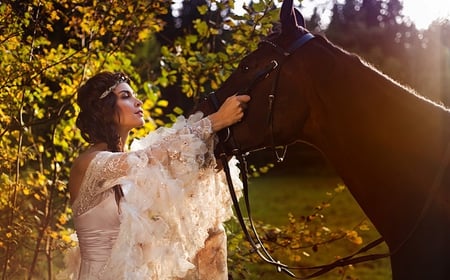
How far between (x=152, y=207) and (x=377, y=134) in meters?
1.03

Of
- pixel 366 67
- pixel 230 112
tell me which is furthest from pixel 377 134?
pixel 230 112

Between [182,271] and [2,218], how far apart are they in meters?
2.54

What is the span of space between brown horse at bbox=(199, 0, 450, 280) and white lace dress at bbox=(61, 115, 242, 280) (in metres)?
0.23

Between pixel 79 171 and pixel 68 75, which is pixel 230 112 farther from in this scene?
pixel 68 75

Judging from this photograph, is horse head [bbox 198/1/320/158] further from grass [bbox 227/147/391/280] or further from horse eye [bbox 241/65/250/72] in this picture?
grass [bbox 227/147/391/280]

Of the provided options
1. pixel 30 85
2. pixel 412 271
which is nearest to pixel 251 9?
pixel 30 85

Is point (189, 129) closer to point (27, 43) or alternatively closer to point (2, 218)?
point (27, 43)

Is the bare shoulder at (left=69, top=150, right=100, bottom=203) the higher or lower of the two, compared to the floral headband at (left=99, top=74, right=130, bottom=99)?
lower

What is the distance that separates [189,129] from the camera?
112 inches

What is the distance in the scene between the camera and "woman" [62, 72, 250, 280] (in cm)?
281

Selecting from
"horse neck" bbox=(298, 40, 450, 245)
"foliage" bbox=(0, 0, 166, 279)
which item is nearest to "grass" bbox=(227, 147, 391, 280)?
"foliage" bbox=(0, 0, 166, 279)

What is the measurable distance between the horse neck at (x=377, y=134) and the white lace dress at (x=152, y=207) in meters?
0.57

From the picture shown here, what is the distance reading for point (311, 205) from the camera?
15.5m

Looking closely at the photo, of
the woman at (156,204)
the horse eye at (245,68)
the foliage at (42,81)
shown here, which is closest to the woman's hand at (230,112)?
the woman at (156,204)
